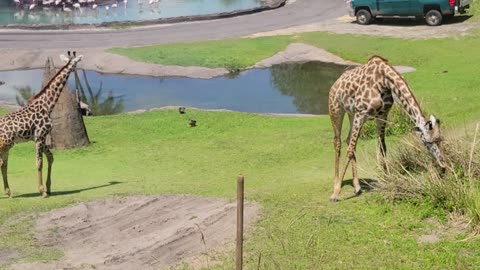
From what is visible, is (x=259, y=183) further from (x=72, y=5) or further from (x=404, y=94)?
(x=72, y=5)

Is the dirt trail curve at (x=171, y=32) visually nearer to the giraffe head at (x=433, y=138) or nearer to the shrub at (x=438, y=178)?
the shrub at (x=438, y=178)

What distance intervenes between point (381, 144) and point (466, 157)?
167cm

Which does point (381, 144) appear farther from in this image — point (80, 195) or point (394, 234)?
point (80, 195)

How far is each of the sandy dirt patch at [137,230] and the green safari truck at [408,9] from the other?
26998mm

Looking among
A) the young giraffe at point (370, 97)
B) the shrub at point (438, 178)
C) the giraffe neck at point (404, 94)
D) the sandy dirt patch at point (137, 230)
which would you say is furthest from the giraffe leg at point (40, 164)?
the giraffe neck at point (404, 94)

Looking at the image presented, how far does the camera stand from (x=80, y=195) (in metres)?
16.1

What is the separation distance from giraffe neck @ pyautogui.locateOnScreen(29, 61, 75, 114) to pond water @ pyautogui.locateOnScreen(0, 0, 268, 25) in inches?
1377

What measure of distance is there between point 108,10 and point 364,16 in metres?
22.5

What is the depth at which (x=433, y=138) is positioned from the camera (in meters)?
12.9

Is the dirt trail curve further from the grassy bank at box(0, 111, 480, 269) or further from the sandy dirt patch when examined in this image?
the sandy dirt patch

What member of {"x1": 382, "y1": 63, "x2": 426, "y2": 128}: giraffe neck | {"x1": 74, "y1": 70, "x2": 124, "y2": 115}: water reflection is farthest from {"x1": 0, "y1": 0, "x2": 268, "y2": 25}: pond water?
{"x1": 382, "y1": 63, "x2": 426, "y2": 128}: giraffe neck

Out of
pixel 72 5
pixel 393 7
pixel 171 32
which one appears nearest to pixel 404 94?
pixel 393 7

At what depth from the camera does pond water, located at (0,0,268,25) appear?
176 feet

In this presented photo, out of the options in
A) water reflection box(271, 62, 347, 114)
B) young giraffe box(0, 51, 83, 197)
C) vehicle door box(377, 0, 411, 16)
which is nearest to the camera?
young giraffe box(0, 51, 83, 197)
